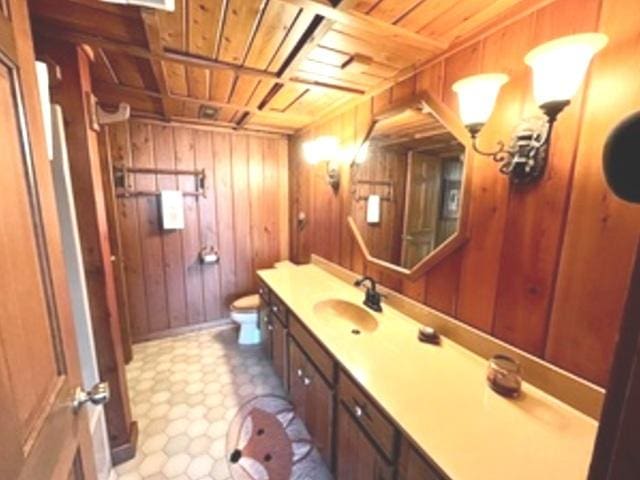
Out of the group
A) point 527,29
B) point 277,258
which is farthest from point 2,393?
point 277,258

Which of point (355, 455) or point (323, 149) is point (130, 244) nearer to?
point (323, 149)

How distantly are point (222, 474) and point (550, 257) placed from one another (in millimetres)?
1819

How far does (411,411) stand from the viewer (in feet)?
3.07

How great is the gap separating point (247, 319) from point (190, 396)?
2.63 feet

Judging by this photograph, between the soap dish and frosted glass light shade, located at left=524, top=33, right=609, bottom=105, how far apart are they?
3.22 ft

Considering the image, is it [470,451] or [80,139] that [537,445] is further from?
[80,139]

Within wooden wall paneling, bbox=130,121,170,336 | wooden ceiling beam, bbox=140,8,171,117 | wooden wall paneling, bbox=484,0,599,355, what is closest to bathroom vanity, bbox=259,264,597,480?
wooden wall paneling, bbox=484,0,599,355

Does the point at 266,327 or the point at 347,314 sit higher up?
the point at 347,314

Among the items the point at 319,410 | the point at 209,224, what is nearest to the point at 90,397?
the point at 319,410

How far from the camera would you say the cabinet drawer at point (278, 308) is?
1980mm

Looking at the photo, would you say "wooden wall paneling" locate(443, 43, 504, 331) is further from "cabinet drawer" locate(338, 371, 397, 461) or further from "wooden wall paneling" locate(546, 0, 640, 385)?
"cabinet drawer" locate(338, 371, 397, 461)

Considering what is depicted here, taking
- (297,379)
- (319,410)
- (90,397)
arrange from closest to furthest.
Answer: (90,397) → (319,410) → (297,379)

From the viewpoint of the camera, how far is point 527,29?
1054 millimetres

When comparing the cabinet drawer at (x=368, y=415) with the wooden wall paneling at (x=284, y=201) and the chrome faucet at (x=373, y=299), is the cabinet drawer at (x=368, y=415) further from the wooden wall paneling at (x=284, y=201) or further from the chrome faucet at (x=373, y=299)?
the wooden wall paneling at (x=284, y=201)
